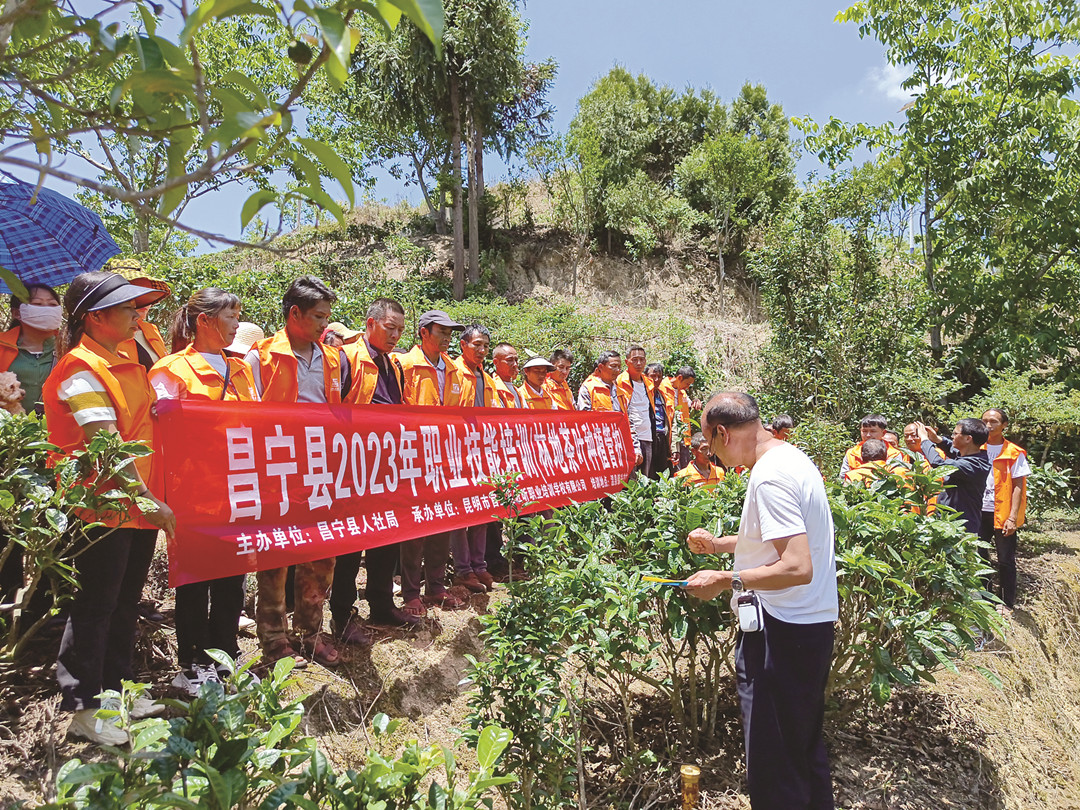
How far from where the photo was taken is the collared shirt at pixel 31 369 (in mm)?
3271

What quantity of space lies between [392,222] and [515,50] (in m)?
8.39

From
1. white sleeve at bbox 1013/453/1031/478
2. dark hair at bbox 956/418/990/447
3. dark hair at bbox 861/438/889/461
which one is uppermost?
dark hair at bbox 956/418/990/447

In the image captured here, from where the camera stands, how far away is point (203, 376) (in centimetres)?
303

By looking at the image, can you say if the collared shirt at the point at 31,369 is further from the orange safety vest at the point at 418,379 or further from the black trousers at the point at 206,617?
the orange safety vest at the point at 418,379

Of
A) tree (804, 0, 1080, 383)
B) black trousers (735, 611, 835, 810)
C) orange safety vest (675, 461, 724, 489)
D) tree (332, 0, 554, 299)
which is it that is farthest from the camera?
tree (332, 0, 554, 299)

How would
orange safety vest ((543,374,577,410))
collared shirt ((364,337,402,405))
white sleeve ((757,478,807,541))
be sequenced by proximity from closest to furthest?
white sleeve ((757,478,807,541)) < collared shirt ((364,337,402,405)) < orange safety vest ((543,374,577,410))

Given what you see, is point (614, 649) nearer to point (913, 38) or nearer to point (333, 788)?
point (333, 788)

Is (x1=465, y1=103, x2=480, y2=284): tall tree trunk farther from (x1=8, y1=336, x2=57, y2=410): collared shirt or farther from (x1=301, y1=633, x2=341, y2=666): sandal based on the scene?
(x1=301, y1=633, x2=341, y2=666): sandal

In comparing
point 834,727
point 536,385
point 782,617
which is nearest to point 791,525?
point 782,617

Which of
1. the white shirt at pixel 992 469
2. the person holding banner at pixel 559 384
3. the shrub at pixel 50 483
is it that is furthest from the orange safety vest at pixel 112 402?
the white shirt at pixel 992 469

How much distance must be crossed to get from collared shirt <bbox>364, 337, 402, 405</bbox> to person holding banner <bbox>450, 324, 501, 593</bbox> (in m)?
0.69

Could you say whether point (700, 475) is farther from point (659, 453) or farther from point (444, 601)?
point (444, 601)

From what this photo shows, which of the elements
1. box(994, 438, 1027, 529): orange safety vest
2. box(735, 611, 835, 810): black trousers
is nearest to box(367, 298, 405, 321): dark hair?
box(735, 611, 835, 810): black trousers

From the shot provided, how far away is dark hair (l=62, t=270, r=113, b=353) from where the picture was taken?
2535 millimetres
